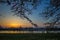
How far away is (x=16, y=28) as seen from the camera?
3.70 m

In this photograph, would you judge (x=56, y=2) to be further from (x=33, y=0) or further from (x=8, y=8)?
(x=8, y=8)

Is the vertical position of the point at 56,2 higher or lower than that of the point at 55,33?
higher

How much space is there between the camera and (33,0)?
3.71 meters

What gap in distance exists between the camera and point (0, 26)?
3674 mm
